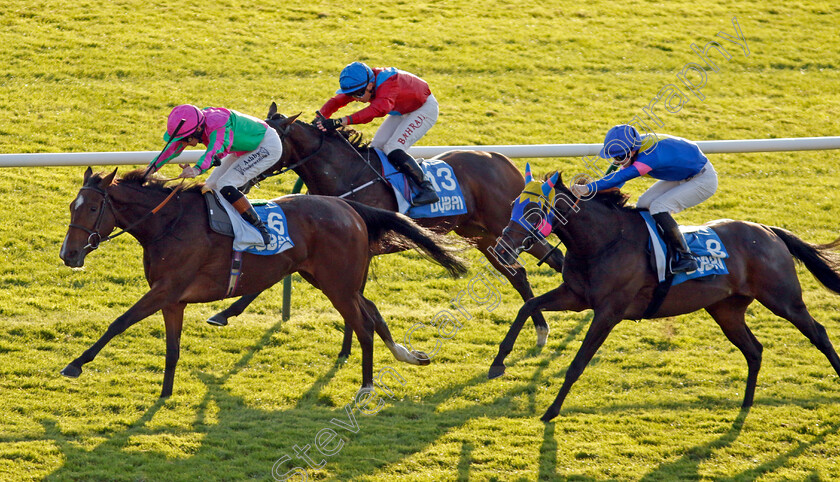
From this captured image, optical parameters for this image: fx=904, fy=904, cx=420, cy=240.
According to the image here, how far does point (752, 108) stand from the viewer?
14.2m

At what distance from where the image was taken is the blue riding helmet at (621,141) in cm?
603

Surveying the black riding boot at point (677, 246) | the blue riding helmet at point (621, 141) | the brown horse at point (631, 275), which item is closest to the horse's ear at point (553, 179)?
the brown horse at point (631, 275)

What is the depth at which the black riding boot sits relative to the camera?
6.11m

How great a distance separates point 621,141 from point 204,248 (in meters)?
2.88

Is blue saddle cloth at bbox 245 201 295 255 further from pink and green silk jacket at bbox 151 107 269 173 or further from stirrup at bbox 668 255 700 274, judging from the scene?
stirrup at bbox 668 255 700 274

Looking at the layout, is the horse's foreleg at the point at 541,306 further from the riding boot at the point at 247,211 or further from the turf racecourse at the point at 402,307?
the riding boot at the point at 247,211

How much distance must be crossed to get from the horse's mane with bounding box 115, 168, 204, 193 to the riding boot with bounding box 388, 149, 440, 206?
186cm

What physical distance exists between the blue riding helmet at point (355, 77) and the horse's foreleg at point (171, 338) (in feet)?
7.39

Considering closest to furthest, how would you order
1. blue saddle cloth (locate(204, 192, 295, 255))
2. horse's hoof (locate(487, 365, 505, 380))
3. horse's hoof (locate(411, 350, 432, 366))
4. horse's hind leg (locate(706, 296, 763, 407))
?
blue saddle cloth (locate(204, 192, 295, 255))
horse's hoof (locate(487, 365, 505, 380))
horse's hind leg (locate(706, 296, 763, 407))
horse's hoof (locate(411, 350, 432, 366))

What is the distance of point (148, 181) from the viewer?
20.0 ft

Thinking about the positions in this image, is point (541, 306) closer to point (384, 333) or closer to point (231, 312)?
point (384, 333)

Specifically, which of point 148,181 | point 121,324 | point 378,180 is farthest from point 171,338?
point 378,180

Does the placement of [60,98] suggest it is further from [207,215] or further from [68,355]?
[207,215]

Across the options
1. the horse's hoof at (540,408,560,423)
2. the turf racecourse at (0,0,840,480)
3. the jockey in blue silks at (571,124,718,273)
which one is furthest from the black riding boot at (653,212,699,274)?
the horse's hoof at (540,408,560,423)
